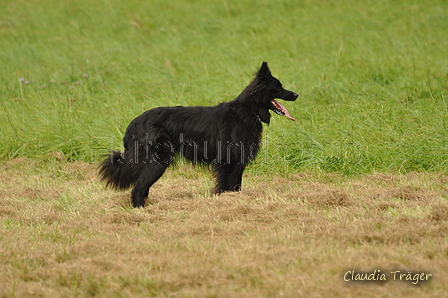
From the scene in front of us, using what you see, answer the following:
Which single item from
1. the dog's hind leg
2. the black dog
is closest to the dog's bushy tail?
the black dog

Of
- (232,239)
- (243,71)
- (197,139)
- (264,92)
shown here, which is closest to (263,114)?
(264,92)

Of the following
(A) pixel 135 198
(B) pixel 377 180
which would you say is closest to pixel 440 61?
(B) pixel 377 180

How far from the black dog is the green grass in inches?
46.1

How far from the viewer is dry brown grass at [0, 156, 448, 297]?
3.01 m

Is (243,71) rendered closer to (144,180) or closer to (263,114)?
(263,114)

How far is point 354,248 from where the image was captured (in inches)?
135

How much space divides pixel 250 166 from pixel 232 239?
2.82 m

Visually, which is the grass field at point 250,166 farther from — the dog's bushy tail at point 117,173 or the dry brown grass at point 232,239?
the dog's bushy tail at point 117,173

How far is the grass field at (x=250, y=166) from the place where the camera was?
10.5 ft

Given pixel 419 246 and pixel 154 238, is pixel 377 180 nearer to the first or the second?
pixel 419 246

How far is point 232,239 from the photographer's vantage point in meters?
3.79

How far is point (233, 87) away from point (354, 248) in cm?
592

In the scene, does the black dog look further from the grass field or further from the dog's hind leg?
the grass field

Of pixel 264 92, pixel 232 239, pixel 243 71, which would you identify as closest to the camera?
pixel 232 239
